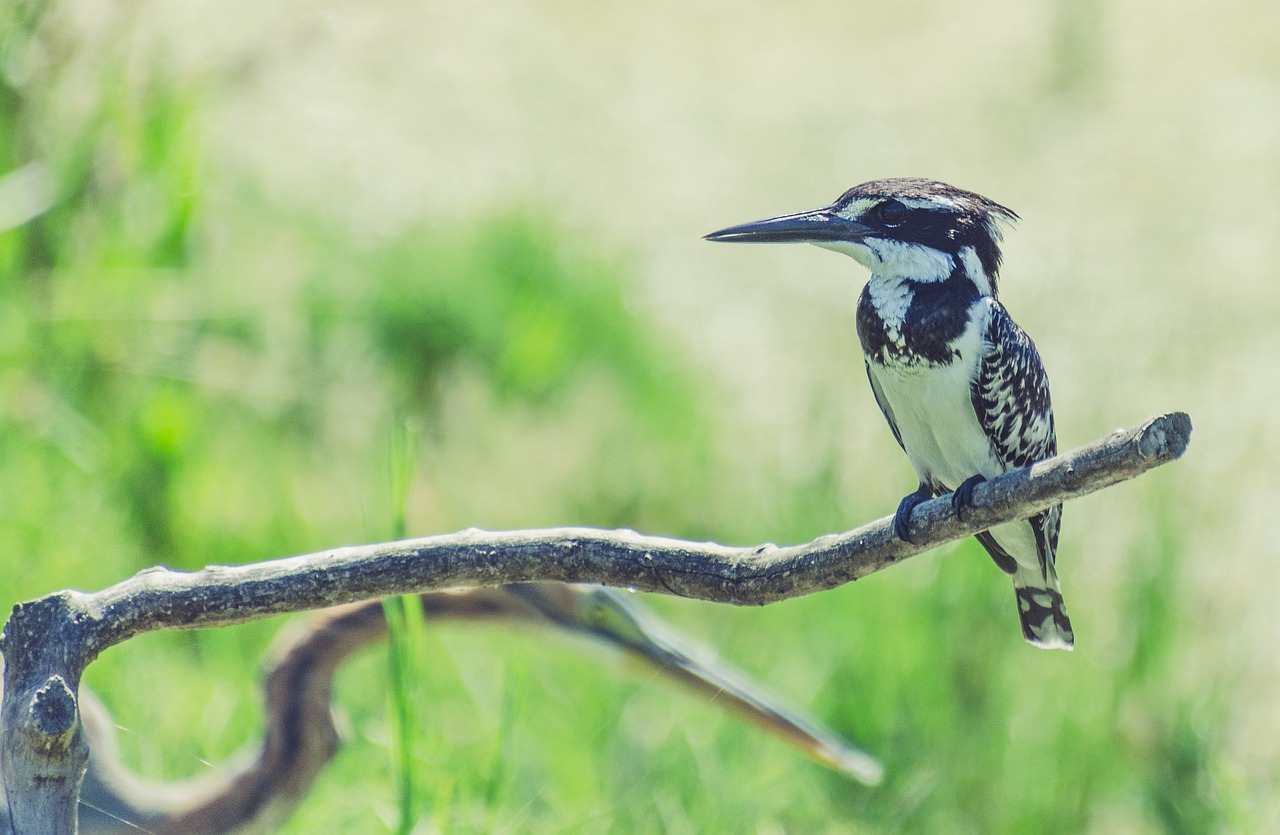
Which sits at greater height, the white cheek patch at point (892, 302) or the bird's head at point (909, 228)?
the bird's head at point (909, 228)

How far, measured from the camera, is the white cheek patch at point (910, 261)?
1.14 meters

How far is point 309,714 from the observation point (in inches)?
61.4

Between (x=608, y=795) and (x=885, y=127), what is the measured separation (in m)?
4.26

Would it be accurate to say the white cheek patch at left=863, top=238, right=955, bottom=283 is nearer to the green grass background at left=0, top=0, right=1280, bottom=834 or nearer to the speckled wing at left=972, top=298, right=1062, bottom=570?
the speckled wing at left=972, top=298, right=1062, bottom=570

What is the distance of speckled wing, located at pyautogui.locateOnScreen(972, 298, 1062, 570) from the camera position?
47.9 inches

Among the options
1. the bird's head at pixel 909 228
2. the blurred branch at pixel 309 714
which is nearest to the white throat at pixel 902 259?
the bird's head at pixel 909 228

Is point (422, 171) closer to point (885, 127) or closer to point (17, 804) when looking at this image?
point (885, 127)

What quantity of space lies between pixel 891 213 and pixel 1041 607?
16.9 inches

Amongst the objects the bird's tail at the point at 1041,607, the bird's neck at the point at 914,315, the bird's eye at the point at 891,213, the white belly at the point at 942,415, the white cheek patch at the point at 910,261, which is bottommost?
the bird's tail at the point at 1041,607

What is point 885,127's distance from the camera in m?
5.92

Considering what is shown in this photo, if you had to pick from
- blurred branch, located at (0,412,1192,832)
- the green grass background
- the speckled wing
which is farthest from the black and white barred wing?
the green grass background

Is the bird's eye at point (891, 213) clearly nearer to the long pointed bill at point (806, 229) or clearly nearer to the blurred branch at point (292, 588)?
the long pointed bill at point (806, 229)

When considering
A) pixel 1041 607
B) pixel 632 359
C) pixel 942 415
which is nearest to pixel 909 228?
pixel 942 415

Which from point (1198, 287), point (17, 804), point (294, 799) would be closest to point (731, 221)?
point (1198, 287)
